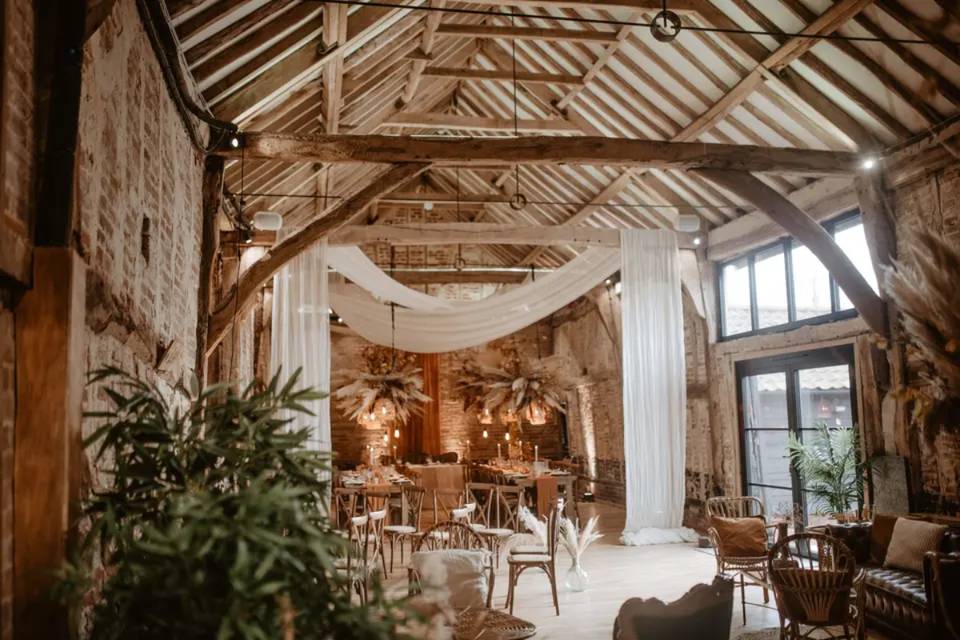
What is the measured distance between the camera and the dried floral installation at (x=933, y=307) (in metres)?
5.73

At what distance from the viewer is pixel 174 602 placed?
2.38 meters

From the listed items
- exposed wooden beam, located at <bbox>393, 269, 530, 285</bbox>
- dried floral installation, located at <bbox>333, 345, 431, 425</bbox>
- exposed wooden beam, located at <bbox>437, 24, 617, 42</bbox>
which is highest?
exposed wooden beam, located at <bbox>437, 24, 617, 42</bbox>

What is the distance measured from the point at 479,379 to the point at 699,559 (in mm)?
7652

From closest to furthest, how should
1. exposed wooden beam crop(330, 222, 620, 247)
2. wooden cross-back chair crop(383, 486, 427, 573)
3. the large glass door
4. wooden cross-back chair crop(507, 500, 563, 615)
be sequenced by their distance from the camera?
wooden cross-back chair crop(507, 500, 563, 615) < the large glass door < wooden cross-back chair crop(383, 486, 427, 573) < exposed wooden beam crop(330, 222, 620, 247)

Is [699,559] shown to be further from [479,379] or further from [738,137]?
[479,379]

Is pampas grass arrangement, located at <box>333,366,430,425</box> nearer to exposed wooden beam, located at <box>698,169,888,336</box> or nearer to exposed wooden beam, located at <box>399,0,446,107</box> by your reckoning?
exposed wooden beam, located at <box>399,0,446,107</box>

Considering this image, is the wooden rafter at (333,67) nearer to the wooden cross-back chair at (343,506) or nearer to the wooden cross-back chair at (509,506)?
the wooden cross-back chair at (343,506)

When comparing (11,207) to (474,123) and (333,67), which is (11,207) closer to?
(333,67)

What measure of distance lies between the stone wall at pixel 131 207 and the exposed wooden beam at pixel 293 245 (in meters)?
0.79

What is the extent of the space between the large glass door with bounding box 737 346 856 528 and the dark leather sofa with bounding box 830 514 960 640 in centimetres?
97

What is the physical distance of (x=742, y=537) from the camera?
643cm

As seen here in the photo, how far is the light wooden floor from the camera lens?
5.86 m

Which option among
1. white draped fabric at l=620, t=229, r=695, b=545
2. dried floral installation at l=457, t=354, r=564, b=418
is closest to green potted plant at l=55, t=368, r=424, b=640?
white draped fabric at l=620, t=229, r=695, b=545

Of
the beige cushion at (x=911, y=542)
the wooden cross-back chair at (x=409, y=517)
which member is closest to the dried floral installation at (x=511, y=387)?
the wooden cross-back chair at (x=409, y=517)
